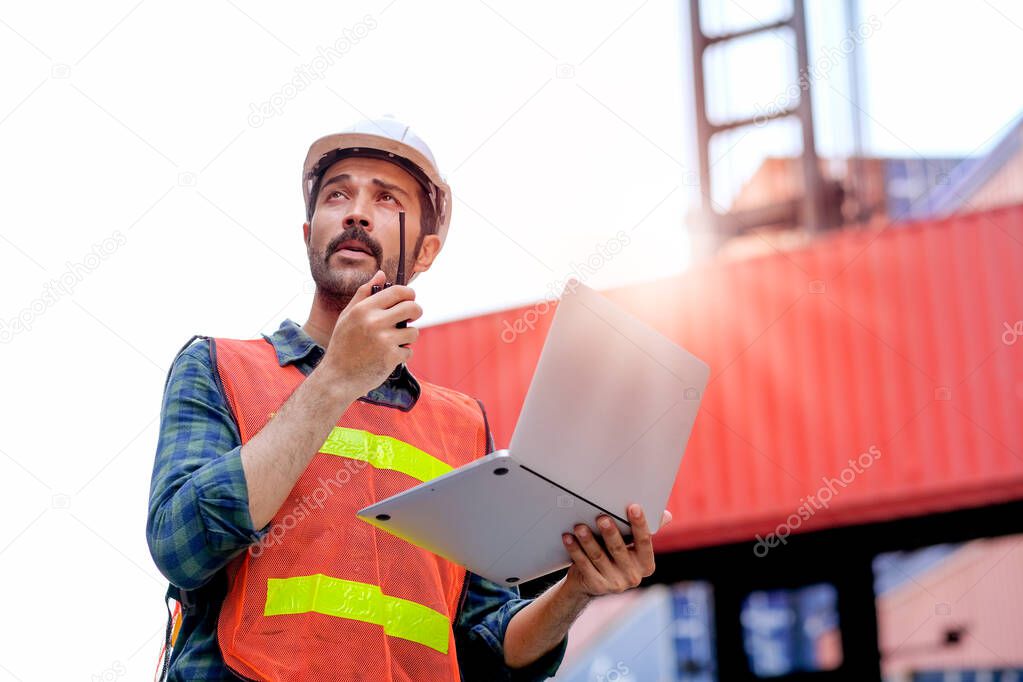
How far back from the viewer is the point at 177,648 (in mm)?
2121

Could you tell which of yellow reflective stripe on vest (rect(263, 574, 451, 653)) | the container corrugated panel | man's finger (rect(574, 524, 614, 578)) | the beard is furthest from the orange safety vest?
the container corrugated panel

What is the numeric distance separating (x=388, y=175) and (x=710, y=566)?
9.71 meters

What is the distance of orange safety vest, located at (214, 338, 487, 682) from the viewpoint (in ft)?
6.68

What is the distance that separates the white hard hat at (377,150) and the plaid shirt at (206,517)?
403 millimetres

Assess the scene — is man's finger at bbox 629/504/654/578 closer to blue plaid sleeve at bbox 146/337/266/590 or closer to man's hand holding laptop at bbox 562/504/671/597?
man's hand holding laptop at bbox 562/504/671/597

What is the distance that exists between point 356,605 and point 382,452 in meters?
0.33

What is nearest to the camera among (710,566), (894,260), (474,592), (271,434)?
(271,434)

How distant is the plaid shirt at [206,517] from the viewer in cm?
195

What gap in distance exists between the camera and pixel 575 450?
206 centimetres

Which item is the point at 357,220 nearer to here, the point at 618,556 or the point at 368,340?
the point at 368,340

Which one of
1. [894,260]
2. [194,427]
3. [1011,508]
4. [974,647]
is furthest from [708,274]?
[194,427]

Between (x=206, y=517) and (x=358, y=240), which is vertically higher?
(x=358, y=240)

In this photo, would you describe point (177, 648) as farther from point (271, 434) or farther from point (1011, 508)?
point (1011, 508)

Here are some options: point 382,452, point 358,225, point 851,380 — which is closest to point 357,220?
point 358,225
